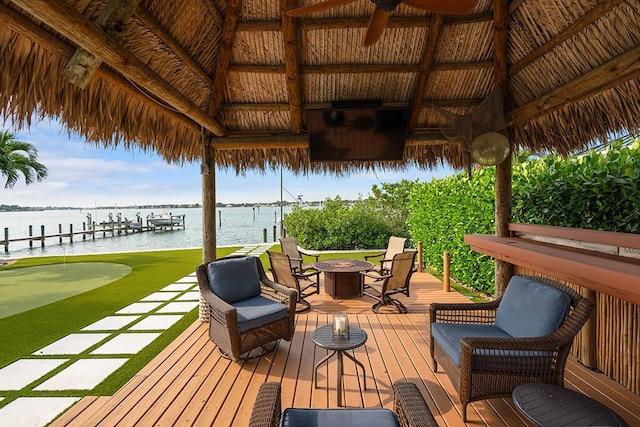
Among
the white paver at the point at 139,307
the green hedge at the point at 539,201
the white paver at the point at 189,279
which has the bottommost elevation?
the white paver at the point at 139,307

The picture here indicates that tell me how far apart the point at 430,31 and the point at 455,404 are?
3.99m

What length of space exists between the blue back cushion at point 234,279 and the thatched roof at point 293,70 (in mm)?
1891

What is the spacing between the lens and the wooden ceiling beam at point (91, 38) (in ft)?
5.70

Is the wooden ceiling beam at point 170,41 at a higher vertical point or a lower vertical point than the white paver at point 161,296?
higher

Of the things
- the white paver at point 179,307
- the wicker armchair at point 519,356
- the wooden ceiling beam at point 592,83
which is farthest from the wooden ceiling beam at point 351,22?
the white paver at point 179,307

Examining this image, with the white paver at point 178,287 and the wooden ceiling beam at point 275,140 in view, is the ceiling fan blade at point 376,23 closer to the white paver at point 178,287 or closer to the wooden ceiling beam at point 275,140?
the wooden ceiling beam at point 275,140

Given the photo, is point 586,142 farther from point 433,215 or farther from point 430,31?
point 433,215

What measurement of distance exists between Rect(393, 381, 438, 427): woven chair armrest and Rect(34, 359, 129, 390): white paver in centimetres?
276

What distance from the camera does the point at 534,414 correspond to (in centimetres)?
169

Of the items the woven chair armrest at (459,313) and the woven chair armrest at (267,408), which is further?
the woven chair armrest at (459,313)

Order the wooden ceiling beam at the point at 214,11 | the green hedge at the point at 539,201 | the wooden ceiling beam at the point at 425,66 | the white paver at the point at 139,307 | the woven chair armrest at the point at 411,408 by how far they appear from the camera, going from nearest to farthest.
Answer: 1. the woven chair armrest at the point at 411,408
2. the green hedge at the point at 539,201
3. the wooden ceiling beam at the point at 214,11
4. the wooden ceiling beam at the point at 425,66
5. the white paver at the point at 139,307

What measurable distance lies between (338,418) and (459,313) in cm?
188

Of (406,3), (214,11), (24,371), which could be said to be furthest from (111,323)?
(406,3)

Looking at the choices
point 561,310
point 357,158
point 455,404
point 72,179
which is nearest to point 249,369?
point 455,404
